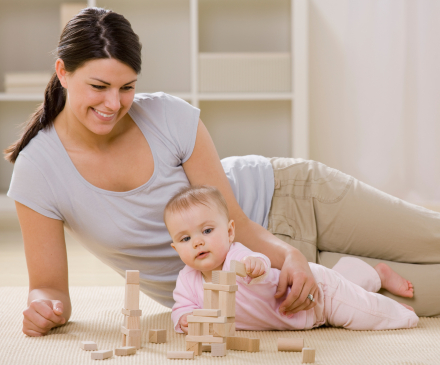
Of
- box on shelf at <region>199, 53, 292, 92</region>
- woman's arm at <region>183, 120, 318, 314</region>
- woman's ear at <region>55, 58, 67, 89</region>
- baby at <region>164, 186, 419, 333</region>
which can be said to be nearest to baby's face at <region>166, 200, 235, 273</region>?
baby at <region>164, 186, 419, 333</region>

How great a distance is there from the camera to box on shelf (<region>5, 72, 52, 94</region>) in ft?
9.67

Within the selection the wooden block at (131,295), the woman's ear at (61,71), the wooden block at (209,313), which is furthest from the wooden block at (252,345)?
the woman's ear at (61,71)

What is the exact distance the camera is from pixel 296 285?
108cm

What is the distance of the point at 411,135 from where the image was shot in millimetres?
3174

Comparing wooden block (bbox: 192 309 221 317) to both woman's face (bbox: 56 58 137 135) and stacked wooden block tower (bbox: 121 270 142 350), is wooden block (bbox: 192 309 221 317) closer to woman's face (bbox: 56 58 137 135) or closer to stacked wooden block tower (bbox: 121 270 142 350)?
stacked wooden block tower (bbox: 121 270 142 350)

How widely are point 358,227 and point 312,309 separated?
295 mm

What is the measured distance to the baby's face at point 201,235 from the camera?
1.08 m

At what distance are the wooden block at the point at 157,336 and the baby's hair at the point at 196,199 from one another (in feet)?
0.75

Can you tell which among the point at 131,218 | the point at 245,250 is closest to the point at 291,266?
the point at 245,250

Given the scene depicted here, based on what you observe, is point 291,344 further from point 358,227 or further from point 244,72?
point 244,72

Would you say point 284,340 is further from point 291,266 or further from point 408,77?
point 408,77

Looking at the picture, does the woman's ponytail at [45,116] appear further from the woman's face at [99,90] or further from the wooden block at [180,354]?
the wooden block at [180,354]

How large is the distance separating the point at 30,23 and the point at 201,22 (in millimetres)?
948

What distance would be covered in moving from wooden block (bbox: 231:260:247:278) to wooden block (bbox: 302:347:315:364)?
160 millimetres
